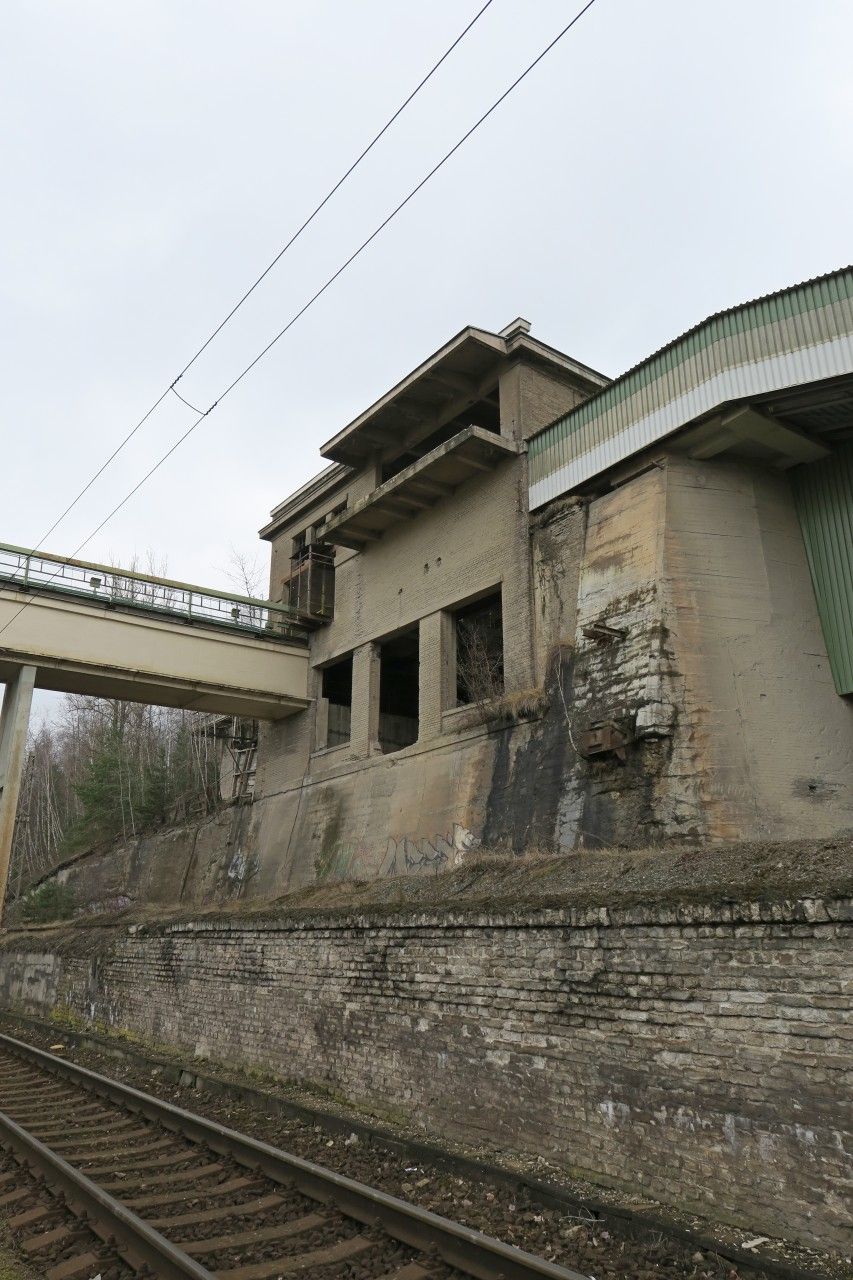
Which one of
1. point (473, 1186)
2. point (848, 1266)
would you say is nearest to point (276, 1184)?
point (473, 1186)

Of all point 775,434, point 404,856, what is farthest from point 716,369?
point 404,856

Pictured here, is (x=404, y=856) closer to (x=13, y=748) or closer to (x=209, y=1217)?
(x=13, y=748)

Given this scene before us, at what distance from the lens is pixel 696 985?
5340mm

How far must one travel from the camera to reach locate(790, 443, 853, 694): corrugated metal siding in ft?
43.4

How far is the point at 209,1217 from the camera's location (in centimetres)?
535

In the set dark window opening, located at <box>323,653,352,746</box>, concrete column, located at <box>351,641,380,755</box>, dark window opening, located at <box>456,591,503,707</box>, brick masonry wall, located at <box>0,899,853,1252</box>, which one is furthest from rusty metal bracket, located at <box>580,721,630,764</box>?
dark window opening, located at <box>323,653,352,746</box>

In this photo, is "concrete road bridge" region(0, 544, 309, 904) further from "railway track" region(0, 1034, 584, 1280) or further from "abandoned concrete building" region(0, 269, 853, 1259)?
"railway track" region(0, 1034, 584, 1280)

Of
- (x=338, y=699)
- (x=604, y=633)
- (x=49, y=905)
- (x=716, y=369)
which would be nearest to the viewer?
(x=716, y=369)

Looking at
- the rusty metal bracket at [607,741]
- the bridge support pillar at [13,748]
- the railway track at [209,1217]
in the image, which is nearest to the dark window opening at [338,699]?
the bridge support pillar at [13,748]

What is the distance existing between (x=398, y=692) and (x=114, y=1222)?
19935mm

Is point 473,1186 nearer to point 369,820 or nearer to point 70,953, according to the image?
point 369,820

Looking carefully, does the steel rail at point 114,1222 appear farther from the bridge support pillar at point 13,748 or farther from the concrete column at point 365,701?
the bridge support pillar at point 13,748

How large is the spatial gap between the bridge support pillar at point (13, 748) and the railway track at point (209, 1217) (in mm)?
13284

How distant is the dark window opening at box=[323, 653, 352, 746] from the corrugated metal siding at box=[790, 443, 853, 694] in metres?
11.3
